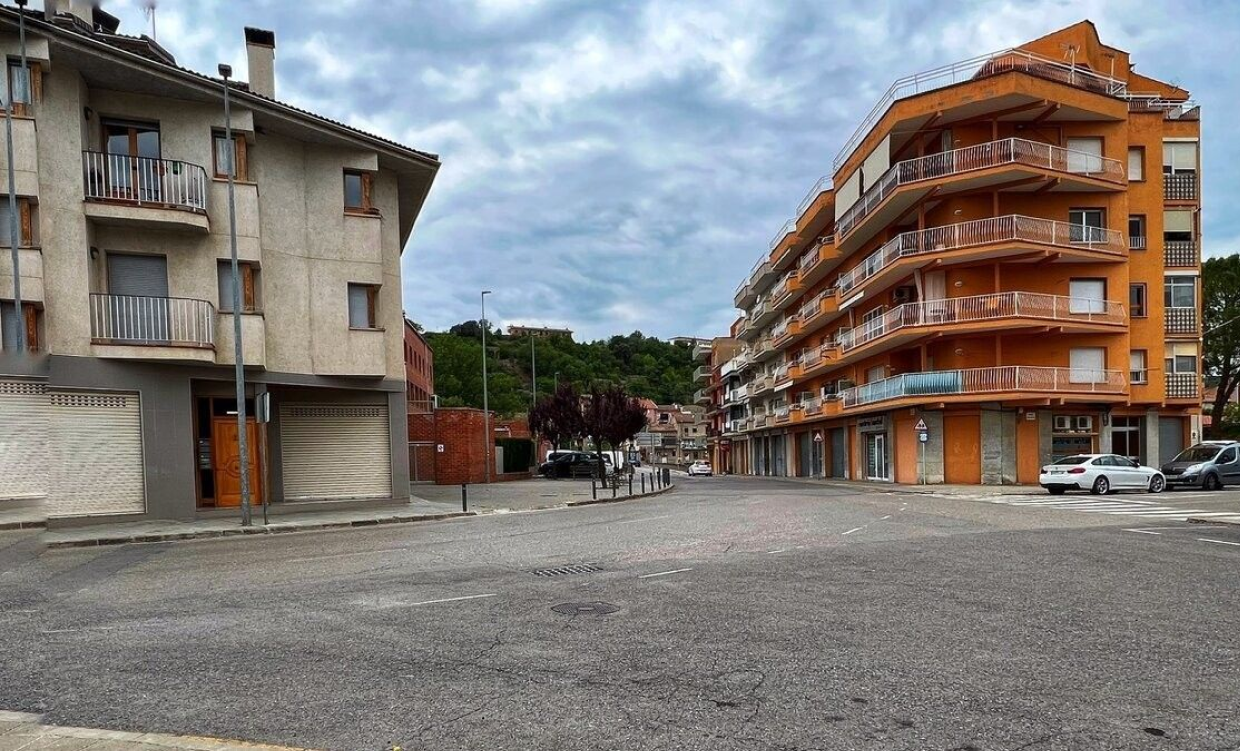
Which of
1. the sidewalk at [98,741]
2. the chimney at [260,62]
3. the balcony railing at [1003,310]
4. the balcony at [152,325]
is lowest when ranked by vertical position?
the sidewalk at [98,741]

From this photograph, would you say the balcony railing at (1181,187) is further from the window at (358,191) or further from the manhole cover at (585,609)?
the manhole cover at (585,609)

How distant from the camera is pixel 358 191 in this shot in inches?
844

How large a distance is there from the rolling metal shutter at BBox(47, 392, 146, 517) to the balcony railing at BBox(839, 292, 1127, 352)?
1072 inches

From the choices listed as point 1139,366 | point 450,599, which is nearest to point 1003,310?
point 1139,366

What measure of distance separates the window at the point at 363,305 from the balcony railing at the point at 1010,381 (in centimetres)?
2179

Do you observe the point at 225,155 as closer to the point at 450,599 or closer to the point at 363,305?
the point at 363,305

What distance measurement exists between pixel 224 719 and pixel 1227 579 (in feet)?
31.6

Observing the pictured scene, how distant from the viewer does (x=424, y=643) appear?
584cm

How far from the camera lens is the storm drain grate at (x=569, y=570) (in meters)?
9.09

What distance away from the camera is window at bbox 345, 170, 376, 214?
2127 centimetres

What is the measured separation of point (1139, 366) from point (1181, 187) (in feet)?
30.5

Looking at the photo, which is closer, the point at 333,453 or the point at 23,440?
the point at 23,440

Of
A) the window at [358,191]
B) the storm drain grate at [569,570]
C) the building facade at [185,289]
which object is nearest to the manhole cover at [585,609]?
the storm drain grate at [569,570]

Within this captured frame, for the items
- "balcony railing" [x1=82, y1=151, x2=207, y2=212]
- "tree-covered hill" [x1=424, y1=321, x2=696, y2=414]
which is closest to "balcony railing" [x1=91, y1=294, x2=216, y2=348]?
"balcony railing" [x1=82, y1=151, x2=207, y2=212]
